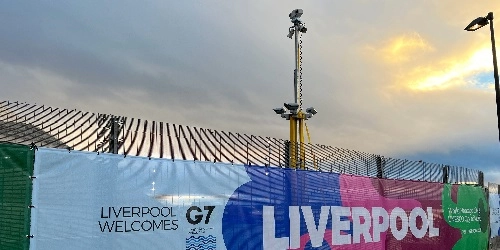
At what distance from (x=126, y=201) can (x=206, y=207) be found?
79.4 inches

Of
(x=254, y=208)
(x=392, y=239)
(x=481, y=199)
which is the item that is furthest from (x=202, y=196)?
(x=481, y=199)

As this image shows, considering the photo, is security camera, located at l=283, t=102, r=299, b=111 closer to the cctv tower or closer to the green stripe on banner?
the cctv tower

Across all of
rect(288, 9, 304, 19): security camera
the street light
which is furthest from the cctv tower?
the street light

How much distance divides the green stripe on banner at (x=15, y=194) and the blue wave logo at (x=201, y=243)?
3.40 metres

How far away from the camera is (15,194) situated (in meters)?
8.29

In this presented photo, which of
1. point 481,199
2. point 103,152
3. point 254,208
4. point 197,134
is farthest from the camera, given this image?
point 481,199

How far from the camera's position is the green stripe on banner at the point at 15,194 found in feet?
26.6

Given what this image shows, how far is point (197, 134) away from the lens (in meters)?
10.8

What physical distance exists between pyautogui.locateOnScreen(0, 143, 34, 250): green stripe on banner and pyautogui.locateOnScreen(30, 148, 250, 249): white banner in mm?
143

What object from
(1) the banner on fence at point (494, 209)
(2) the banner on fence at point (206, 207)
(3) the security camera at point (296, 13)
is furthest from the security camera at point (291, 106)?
(1) the banner on fence at point (494, 209)

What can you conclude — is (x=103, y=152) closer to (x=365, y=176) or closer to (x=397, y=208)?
(x=365, y=176)

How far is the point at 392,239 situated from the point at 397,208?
1236mm

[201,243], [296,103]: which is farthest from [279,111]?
[201,243]

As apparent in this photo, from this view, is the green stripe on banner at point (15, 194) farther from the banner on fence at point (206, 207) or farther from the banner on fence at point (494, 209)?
the banner on fence at point (494, 209)
